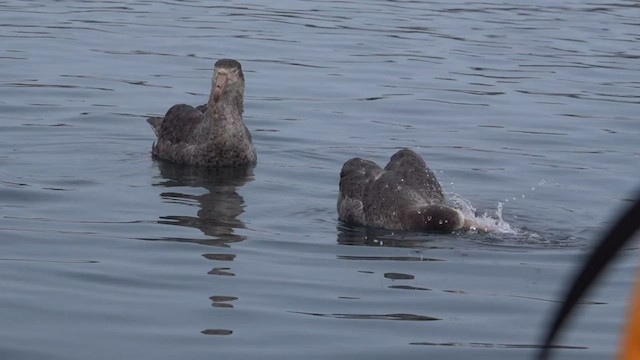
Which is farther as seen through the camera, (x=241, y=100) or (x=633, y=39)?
(x=633, y=39)

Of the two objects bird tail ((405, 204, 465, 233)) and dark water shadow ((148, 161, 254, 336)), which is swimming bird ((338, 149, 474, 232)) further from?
dark water shadow ((148, 161, 254, 336))

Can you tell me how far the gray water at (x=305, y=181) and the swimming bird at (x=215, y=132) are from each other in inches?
9.7

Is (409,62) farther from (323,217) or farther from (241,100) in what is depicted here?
(323,217)

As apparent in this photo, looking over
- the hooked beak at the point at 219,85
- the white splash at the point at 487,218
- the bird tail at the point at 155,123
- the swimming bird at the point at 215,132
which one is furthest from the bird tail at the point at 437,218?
the bird tail at the point at 155,123

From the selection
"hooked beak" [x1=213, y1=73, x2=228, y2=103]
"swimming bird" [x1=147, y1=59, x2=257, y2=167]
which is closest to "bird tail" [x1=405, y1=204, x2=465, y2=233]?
"swimming bird" [x1=147, y1=59, x2=257, y2=167]

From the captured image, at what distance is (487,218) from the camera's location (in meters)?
10.9

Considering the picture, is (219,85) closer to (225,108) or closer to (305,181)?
(225,108)

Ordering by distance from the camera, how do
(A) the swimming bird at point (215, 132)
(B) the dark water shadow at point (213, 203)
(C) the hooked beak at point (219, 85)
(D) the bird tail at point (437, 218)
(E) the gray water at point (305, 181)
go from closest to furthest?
(E) the gray water at point (305, 181)
(B) the dark water shadow at point (213, 203)
(D) the bird tail at point (437, 218)
(A) the swimming bird at point (215, 132)
(C) the hooked beak at point (219, 85)

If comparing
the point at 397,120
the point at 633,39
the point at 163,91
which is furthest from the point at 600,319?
A: the point at 633,39

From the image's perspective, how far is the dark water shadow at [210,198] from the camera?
10.6 meters

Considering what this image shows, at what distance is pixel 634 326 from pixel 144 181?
36.5 ft

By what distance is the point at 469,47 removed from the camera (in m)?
21.5

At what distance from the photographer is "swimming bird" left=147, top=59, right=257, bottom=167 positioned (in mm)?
13719

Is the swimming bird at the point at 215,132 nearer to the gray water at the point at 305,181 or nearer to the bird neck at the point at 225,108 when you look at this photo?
the bird neck at the point at 225,108
